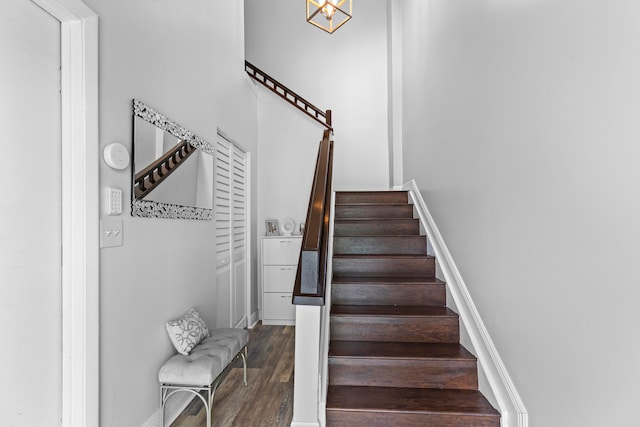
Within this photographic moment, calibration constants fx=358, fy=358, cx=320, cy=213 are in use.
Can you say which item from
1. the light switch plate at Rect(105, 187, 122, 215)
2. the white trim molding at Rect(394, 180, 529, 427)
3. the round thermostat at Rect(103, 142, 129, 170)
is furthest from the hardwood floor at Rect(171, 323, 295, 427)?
the round thermostat at Rect(103, 142, 129, 170)

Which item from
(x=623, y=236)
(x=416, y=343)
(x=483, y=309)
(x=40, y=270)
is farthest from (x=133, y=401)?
(x=623, y=236)

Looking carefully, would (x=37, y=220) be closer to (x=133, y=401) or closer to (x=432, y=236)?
(x=133, y=401)

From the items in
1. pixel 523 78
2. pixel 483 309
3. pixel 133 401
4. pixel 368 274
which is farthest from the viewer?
pixel 368 274

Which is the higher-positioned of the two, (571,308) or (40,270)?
(40,270)

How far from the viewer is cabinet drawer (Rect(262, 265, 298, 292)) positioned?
429 centimetres

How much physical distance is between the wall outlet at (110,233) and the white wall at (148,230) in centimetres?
4

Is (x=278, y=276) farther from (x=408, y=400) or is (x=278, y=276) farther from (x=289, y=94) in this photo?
(x=408, y=400)

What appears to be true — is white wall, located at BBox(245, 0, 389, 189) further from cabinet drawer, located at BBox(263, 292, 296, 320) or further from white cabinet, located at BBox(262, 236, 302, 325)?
cabinet drawer, located at BBox(263, 292, 296, 320)

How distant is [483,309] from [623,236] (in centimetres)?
111

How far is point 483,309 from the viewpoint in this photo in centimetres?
203

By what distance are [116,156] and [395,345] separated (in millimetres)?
1905

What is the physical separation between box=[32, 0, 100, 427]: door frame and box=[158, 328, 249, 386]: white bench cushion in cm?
48

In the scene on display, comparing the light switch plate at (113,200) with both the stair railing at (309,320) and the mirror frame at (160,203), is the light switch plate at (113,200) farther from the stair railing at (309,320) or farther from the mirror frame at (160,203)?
the stair railing at (309,320)

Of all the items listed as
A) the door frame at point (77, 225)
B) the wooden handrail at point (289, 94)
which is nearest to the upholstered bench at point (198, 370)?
the door frame at point (77, 225)
